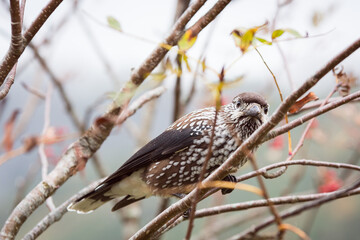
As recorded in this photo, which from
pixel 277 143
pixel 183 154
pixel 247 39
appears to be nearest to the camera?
pixel 247 39

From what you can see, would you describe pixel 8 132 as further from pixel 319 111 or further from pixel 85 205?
pixel 319 111

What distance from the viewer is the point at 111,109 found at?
218 cm

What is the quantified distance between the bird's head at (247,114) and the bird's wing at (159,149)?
0.21 meters

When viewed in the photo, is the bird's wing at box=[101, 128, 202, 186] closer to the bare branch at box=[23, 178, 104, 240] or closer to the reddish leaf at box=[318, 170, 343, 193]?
the bare branch at box=[23, 178, 104, 240]

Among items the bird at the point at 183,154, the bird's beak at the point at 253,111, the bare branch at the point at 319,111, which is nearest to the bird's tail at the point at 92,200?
the bird at the point at 183,154

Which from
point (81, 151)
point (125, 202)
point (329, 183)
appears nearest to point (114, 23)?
point (81, 151)

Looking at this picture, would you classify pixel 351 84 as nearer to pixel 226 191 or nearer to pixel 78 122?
pixel 226 191

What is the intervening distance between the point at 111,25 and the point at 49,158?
82.0 inches

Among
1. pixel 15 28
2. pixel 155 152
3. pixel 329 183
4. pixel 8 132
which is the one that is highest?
pixel 15 28

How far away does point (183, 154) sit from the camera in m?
2.48

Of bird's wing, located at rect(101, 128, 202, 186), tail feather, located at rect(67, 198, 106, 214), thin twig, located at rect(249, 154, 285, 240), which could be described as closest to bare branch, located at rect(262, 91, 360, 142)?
thin twig, located at rect(249, 154, 285, 240)

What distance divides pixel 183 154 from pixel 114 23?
50.9 inches

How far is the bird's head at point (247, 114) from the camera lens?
2354 mm

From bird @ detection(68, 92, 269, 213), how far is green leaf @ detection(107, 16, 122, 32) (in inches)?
44.3
